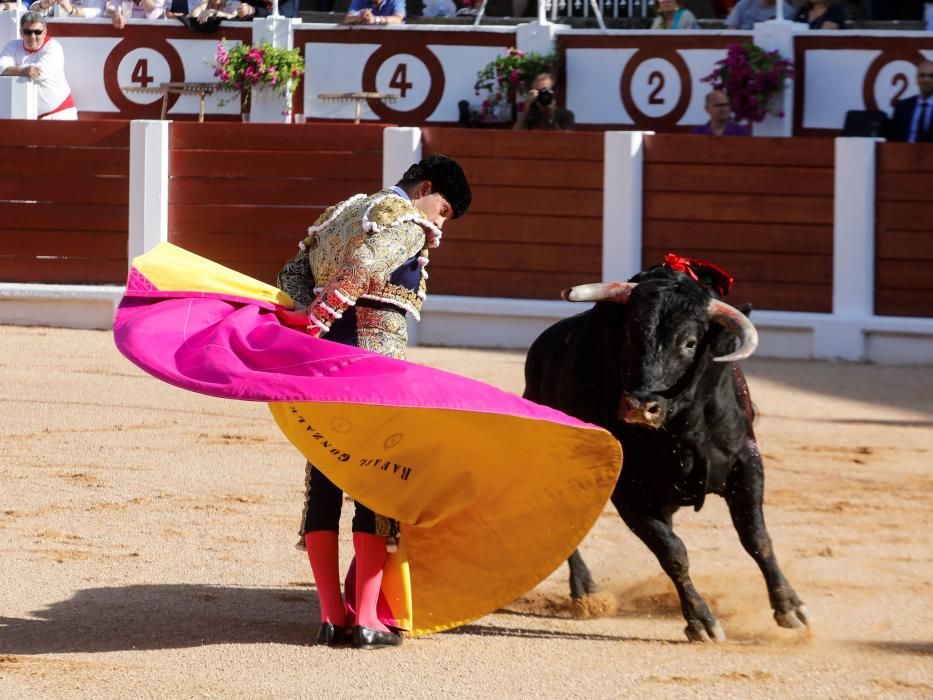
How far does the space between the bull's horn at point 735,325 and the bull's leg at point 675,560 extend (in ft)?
1.30

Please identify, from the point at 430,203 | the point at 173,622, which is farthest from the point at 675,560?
the point at 173,622

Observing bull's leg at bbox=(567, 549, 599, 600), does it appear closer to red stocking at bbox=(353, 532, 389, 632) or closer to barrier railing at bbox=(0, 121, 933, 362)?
red stocking at bbox=(353, 532, 389, 632)

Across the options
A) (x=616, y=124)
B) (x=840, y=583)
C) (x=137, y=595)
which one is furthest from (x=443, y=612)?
(x=616, y=124)

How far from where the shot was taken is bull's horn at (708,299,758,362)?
3328 millimetres

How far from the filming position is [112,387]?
689 centimetres

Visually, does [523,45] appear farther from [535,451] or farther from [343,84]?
[535,451]

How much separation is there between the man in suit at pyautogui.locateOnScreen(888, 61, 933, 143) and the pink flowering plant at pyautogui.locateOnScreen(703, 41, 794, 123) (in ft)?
3.45

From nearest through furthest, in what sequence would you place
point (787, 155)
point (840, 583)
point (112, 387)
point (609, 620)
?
point (609, 620)
point (840, 583)
point (112, 387)
point (787, 155)

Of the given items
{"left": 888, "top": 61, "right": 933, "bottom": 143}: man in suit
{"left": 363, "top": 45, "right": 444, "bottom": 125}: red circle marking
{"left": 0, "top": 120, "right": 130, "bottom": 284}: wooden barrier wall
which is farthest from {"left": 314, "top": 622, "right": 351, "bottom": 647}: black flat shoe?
{"left": 363, "top": 45, "right": 444, "bottom": 125}: red circle marking

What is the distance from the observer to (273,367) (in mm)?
3113

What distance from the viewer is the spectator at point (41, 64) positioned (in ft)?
32.8

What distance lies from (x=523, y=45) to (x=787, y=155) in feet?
7.26

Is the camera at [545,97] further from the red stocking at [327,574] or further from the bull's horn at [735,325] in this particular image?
the red stocking at [327,574]

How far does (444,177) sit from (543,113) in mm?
5876
